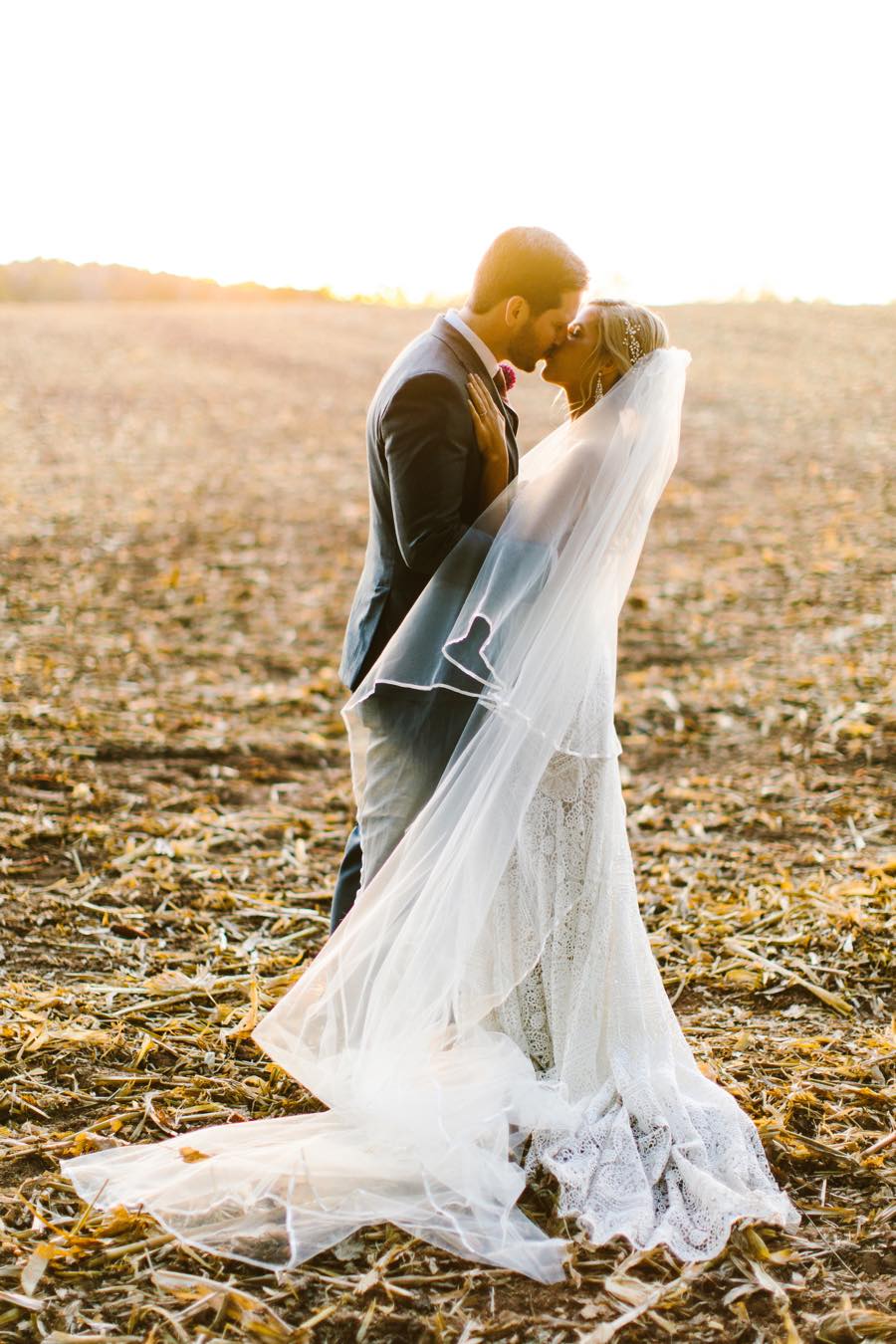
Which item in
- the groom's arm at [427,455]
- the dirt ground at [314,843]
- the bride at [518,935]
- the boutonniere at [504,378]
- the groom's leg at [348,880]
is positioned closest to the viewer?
the dirt ground at [314,843]

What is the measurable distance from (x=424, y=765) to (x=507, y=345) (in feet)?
4.21

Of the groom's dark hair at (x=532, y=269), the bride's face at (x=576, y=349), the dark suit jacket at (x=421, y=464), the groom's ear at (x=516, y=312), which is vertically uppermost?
the groom's dark hair at (x=532, y=269)

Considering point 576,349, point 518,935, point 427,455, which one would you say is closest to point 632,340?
point 576,349

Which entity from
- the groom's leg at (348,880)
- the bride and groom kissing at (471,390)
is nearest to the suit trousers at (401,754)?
the bride and groom kissing at (471,390)

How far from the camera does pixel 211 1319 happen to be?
278cm

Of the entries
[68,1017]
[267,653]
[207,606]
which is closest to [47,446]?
[207,606]

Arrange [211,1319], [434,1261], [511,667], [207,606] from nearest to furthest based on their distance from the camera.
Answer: [211,1319] → [434,1261] → [511,667] → [207,606]

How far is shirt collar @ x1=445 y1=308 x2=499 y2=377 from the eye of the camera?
3.61 metres

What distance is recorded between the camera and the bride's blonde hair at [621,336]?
3.52m

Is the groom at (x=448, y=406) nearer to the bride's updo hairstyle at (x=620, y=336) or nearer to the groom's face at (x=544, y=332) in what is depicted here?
A: the groom's face at (x=544, y=332)

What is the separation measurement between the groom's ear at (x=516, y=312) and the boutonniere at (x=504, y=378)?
0.50ft

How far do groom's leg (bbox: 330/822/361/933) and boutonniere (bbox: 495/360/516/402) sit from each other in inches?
61.5

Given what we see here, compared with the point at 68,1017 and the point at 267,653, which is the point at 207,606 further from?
the point at 68,1017

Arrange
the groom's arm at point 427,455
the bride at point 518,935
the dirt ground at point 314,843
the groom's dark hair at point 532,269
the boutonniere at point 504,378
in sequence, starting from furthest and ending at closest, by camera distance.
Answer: the boutonniere at point 504,378
the groom's dark hair at point 532,269
the groom's arm at point 427,455
the bride at point 518,935
the dirt ground at point 314,843
